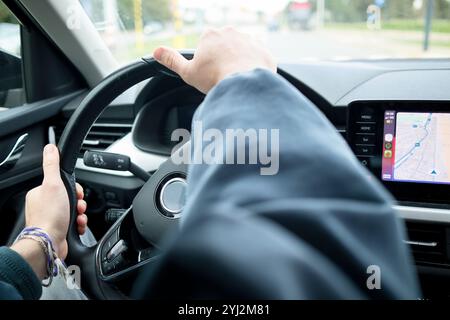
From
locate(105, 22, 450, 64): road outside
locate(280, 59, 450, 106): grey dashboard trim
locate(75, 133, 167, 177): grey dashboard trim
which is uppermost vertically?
locate(105, 22, 450, 64): road outside

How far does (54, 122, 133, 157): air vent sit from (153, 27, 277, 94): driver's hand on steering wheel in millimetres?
1382

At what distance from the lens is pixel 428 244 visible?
60.9 inches

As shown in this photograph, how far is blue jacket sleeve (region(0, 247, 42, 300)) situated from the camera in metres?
0.80

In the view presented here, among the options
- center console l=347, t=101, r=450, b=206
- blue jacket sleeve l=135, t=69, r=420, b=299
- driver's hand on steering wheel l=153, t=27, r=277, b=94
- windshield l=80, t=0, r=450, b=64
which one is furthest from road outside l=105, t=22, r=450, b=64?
blue jacket sleeve l=135, t=69, r=420, b=299

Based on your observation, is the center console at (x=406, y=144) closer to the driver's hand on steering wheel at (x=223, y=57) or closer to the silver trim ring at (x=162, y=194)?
the silver trim ring at (x=162, y=194)

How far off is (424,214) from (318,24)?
4.96 feet

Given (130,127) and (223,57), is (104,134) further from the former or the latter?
(223,57)

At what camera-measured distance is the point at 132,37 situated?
7.57 feet

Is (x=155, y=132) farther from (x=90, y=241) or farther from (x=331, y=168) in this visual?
(x=331, y=168)

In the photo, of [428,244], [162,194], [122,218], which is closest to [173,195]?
[162,194]

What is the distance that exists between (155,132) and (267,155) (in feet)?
5.13

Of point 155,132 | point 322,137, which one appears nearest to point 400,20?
point 155,132

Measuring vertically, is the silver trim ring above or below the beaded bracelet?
above

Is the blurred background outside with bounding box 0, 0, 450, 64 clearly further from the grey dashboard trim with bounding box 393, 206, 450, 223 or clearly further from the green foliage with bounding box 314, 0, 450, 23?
the grey dashboard trim with bounding box 393, 206, 450, 223
